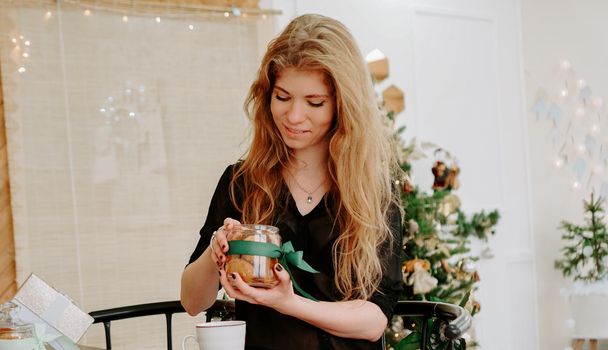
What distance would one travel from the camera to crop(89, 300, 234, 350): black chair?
5.80ft

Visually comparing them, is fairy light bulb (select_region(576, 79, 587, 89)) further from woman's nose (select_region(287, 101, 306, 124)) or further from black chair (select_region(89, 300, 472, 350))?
woman's nose (select_region(287, 101, 306, 124))

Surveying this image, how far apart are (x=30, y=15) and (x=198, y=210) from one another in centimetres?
131

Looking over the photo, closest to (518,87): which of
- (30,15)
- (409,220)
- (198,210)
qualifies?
(409,220)

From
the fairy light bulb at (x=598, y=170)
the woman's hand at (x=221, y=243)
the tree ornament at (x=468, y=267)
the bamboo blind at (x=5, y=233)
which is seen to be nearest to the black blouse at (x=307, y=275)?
the woman's hand at (x=221, y=243)

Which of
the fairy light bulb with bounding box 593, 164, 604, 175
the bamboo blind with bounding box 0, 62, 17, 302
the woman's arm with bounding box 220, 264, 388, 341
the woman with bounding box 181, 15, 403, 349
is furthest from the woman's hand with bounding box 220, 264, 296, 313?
the fairy light bulb with bounding box 593, 164, 604, 175

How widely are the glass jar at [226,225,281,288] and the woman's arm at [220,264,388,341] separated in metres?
0.01

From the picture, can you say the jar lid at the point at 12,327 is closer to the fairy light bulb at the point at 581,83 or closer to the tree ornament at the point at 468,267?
the tree ornament at the point at 468,267

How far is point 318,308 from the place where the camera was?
1556mm

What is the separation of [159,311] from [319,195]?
1.57 feet

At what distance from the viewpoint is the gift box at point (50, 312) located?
4.59 ft

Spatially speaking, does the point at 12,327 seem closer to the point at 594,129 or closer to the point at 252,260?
the point at 252,260

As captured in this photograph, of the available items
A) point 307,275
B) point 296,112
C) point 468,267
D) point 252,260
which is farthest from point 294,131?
point 468,267

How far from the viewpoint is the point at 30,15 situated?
385 centimetres

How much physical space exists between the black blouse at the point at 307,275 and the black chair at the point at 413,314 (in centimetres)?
6
